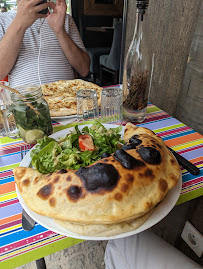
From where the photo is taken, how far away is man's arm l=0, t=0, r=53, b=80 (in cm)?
147

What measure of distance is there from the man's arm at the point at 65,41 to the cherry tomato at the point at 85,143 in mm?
1251

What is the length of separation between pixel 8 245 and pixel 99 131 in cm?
56

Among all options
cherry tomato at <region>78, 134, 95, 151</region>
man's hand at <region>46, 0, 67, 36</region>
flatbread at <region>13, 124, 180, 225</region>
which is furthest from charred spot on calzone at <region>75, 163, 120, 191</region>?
man's hand at <region>46, 0, 67, 36</region>

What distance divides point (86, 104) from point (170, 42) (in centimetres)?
118

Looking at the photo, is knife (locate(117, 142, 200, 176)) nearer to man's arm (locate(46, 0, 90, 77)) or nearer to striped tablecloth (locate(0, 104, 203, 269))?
striped tablecloth (locate(0, 104, 203, 269))

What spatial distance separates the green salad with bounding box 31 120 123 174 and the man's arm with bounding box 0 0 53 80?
3.52ft

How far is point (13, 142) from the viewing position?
104 cm

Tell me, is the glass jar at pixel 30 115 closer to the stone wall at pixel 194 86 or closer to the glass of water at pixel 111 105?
the glass of water at pixel 111 105

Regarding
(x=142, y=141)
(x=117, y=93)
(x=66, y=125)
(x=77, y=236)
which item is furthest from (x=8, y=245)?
(x=117, y=93)

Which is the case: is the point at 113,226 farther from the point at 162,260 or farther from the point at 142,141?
the point at 162,260

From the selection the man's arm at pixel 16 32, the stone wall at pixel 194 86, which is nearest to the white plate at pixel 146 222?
the stone wall at pixel 194 86

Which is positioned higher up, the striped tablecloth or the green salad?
the green salad

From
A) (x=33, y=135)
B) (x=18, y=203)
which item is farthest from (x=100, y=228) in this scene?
(x=33, y=135)

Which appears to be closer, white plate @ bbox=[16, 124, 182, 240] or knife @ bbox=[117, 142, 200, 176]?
white plate @ bbox=[16, 124, 182, 240]
